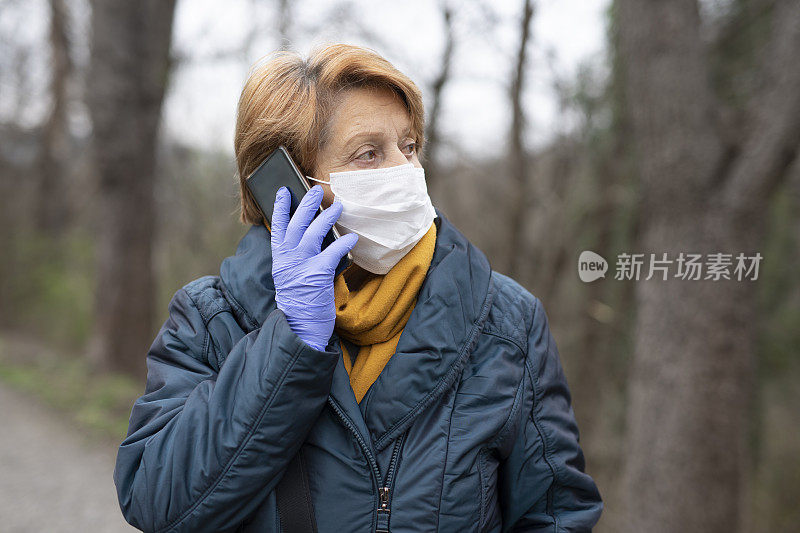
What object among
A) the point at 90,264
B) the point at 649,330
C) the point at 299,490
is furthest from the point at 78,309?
the point at 299,490

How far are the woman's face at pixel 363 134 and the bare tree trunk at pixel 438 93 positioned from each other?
5.97 meters

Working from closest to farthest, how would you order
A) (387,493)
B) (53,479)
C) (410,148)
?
1. (387,493)
2. (410,148)
3. (53,479)

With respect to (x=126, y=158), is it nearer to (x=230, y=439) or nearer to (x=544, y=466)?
(x=230, y=439)

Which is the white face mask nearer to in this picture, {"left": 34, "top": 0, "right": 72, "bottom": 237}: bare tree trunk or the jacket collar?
the jacket collar

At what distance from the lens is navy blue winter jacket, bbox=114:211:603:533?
1.42 metres

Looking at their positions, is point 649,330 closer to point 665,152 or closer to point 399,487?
point 665,152

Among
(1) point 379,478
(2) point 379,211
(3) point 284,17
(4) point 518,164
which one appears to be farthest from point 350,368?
(3) point 284,17

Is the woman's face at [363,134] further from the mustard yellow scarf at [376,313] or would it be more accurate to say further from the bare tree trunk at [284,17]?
the bare tree trunk at [284,17]

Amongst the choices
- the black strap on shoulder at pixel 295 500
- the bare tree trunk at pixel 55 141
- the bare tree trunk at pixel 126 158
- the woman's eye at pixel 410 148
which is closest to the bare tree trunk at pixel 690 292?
the woman's eye at pixel 410 148

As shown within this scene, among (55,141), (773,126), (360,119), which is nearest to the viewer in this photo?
(360,119)

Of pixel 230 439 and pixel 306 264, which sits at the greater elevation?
pixel 306 264

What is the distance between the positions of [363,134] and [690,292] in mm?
2804

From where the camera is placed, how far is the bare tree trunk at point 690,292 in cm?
363

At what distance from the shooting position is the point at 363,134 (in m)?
1.73
